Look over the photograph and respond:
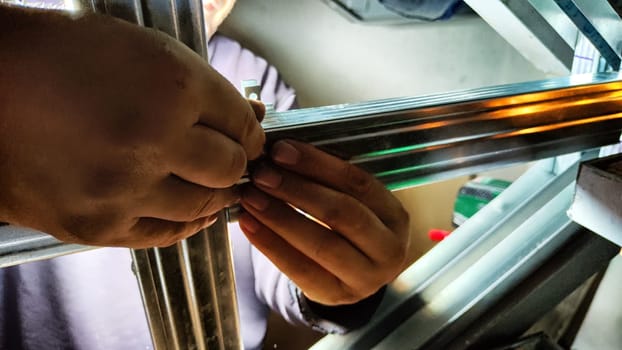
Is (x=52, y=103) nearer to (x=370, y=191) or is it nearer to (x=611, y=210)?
(x=370, y=191)

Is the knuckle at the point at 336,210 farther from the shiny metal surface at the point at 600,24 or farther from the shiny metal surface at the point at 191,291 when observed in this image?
the shiny metal surface at the point at 600,24

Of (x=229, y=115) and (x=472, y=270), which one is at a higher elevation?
(x=229, y=115)

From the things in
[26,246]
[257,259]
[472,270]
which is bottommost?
[257,259]

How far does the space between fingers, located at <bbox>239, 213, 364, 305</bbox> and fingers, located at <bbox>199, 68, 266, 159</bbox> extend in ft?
0.41

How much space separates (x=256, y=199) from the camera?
460 mm

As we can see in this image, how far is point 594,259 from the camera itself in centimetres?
84

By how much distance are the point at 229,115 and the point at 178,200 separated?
0.08 m

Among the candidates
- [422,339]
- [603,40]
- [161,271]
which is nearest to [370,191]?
[161,271]

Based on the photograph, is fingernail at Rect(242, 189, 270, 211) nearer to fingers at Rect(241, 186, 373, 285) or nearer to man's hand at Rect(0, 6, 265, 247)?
fingers at Rect(241, 186, 373, 285)

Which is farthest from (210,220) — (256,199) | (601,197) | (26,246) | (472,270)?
(472,270)

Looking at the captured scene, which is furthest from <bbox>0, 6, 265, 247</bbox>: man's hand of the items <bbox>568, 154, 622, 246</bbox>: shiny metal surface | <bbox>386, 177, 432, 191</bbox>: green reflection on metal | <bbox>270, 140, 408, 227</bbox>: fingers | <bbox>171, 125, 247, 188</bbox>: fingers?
<bbox>568, 154, 622, 246</bbox>: shiny metal surface

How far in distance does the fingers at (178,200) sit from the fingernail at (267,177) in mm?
49

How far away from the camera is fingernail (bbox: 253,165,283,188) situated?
1.45ft

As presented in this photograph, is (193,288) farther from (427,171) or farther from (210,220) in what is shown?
(427,171)
